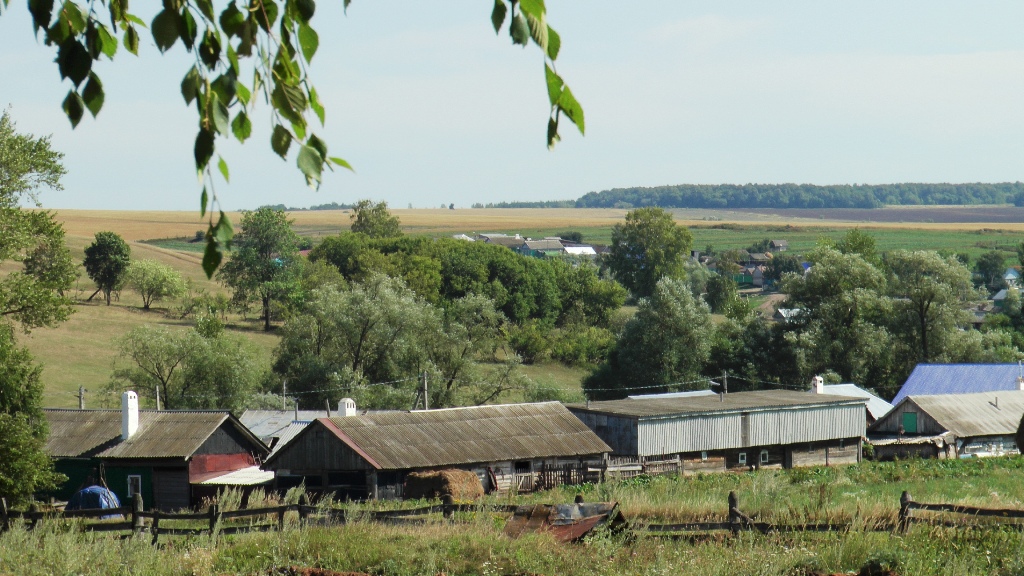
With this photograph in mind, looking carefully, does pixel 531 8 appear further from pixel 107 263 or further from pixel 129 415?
pixel 107 263

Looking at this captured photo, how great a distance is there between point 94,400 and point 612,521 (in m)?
50.8

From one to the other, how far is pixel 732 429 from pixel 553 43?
1705 inches

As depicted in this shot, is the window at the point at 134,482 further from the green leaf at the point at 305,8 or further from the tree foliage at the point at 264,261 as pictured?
the tree foliage at the point at 264,261

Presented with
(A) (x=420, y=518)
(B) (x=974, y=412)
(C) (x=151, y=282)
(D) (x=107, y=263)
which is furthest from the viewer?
(D) (x=107, y=263)

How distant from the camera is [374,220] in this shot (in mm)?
115750

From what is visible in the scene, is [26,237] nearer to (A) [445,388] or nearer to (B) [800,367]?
(A) [445,388]

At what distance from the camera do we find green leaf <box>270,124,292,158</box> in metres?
3.81

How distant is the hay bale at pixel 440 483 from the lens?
33.6 m

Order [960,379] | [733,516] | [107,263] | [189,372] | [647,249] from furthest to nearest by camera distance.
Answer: [647,249] → [107,263] → [960,379] → [189,372] → [733,516]

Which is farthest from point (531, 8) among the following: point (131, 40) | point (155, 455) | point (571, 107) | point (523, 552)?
point (155, 455)

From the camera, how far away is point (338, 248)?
97812 mm

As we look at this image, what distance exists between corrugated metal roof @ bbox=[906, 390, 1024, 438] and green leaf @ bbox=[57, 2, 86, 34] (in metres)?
50.4

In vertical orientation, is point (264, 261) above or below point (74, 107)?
below

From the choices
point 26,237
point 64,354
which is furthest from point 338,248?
point 26,237
